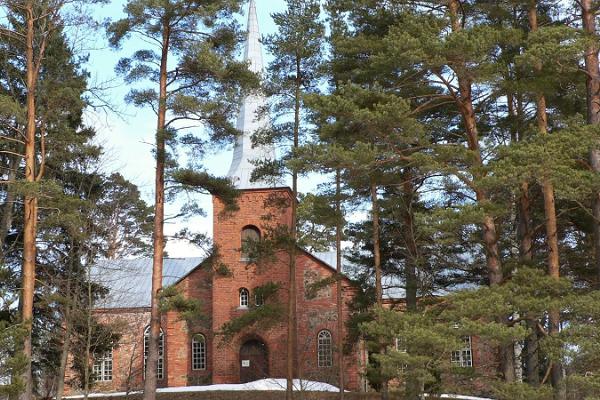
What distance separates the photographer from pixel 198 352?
30.8m

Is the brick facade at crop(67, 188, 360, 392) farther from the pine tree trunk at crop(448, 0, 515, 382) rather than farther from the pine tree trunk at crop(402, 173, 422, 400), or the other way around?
the pine tree trunk at crop(448, 0, 515, 382)

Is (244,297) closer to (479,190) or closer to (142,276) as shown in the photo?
(142,276)

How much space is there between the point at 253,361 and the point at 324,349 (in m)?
3.02

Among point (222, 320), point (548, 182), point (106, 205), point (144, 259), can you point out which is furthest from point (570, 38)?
point (144, 259)

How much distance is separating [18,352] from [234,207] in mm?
6723

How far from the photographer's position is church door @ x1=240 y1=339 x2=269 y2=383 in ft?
95.7

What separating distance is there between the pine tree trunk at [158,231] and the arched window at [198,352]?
1446 centimetres

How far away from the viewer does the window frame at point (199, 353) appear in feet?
99.9

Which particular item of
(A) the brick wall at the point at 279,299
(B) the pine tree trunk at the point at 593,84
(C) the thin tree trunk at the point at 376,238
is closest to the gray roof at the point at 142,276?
(A) the brick wall at the point at 279,299

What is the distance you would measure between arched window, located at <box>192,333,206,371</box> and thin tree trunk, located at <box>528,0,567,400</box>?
18.9m

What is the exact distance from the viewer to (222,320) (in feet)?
96.8

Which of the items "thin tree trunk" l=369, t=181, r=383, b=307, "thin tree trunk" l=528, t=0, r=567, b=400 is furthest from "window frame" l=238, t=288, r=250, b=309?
"thin tree trunk" l=528, t=0, r=567, b=400

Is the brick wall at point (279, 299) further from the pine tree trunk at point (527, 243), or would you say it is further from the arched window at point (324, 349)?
the pine tree trunk at point (527, 243)

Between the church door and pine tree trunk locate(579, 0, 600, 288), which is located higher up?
pine tree trunk locate(579, 0, 600, 288)
